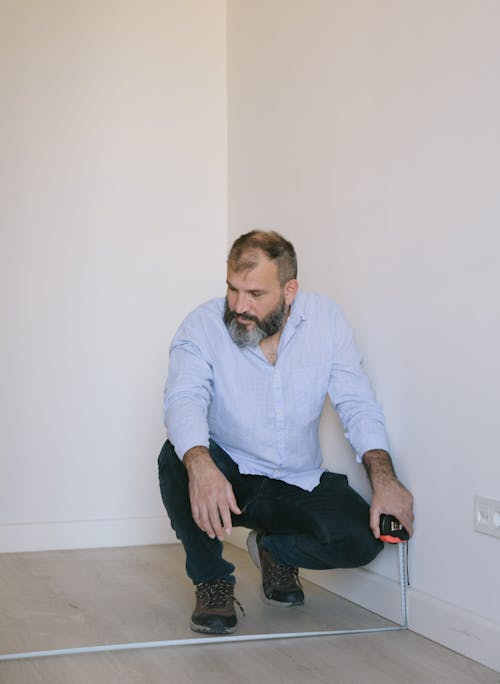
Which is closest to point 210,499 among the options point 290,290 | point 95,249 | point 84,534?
point 290,290

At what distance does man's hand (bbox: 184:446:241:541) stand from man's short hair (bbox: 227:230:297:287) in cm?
56

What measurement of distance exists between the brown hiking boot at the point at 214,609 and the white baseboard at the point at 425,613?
43cm

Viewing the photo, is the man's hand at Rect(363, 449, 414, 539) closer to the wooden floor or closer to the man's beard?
the wooden floor

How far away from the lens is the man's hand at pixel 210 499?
211 cm

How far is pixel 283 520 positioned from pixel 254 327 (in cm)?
52

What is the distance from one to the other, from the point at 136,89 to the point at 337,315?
1596 mm

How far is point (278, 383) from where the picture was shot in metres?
2.48

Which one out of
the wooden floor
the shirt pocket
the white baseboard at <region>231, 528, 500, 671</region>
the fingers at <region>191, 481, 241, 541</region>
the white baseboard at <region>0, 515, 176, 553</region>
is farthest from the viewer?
the white baseboard at <region>0, 515, 176, 553</region>

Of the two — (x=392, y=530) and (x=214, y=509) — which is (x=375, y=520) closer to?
(x=392, y=530)

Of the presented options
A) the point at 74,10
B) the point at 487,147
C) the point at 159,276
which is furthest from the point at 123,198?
the point at 487,147

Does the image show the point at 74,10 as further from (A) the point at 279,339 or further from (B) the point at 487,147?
(B) the point at 487,147

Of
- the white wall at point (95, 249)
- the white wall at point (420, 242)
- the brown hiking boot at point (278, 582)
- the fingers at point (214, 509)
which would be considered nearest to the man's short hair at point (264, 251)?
the white wall at point (420, 242)

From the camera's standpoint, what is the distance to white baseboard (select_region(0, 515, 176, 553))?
11.1ft

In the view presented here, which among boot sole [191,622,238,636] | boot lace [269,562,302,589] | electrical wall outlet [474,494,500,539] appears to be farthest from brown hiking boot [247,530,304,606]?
electrical wall outlet [474,494,500,539]
